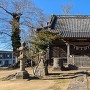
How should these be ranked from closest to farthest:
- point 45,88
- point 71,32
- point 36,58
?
point 45,88, point 36,58, point 71,32

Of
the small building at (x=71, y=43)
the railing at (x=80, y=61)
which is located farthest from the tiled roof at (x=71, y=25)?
the railing at (x=80, y=61)

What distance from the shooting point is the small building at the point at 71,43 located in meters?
27.9

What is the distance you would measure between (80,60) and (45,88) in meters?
14.1

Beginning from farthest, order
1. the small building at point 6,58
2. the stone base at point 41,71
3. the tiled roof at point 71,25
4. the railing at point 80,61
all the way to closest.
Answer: the small building at point 6,58
the tiled roof at point 71,25
the railing at point 80,61
the stone base at point 41,71

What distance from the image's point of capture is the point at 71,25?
32.3 m

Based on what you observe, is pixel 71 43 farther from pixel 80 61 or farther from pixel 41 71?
pixel 41 71

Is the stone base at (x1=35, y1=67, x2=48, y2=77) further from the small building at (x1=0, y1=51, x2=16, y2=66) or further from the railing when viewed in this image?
the small building at (x1=0, y1=51, x2=16, y2=66)

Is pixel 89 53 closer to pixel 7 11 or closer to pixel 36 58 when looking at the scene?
pixel 36 58

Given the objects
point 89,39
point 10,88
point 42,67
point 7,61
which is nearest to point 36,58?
point 42,67

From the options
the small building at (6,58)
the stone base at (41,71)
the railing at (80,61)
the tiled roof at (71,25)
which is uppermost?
the tiled roof at (71,25)

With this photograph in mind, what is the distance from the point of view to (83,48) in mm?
30344

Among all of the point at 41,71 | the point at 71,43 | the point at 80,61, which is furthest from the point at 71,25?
the point at 41,71

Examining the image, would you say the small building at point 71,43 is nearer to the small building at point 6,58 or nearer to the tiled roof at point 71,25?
the tiled roof at point 71,25

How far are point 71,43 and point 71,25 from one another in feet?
11.8
